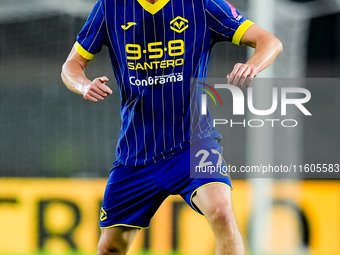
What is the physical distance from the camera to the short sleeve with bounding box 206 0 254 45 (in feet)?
9.99

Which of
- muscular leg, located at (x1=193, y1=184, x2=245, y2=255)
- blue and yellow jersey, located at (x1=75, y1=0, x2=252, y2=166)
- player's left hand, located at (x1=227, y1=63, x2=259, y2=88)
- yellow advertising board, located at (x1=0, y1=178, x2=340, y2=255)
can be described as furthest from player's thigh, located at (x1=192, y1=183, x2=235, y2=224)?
yellow advertising board, located at (x1=0, y1=178, x2=340, y2=255)

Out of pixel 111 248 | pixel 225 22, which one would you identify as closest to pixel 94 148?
pixel 111 248

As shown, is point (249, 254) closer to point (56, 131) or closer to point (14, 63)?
point (56, 131)

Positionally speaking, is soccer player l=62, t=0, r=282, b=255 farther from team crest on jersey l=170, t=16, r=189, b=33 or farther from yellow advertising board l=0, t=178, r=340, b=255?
yellow advertising board l=0, t=178, r=340, b=255

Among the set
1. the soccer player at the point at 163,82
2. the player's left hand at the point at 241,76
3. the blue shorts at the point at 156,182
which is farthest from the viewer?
the soccer player at the point at 163,82

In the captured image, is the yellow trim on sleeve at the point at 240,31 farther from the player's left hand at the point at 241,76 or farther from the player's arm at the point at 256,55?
the player's left hand at the point at 241,76

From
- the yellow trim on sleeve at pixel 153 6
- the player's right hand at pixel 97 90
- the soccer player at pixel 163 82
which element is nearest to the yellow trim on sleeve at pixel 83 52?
the soccer player at pixel 163 82

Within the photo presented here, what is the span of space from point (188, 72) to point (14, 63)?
278cm

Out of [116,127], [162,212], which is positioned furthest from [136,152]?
[116,127]

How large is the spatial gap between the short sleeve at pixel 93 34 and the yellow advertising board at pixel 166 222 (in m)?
1.96

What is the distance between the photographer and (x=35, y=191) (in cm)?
509

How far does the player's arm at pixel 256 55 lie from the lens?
264cm

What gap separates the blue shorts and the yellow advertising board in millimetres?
1717

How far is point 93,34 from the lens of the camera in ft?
10.7
